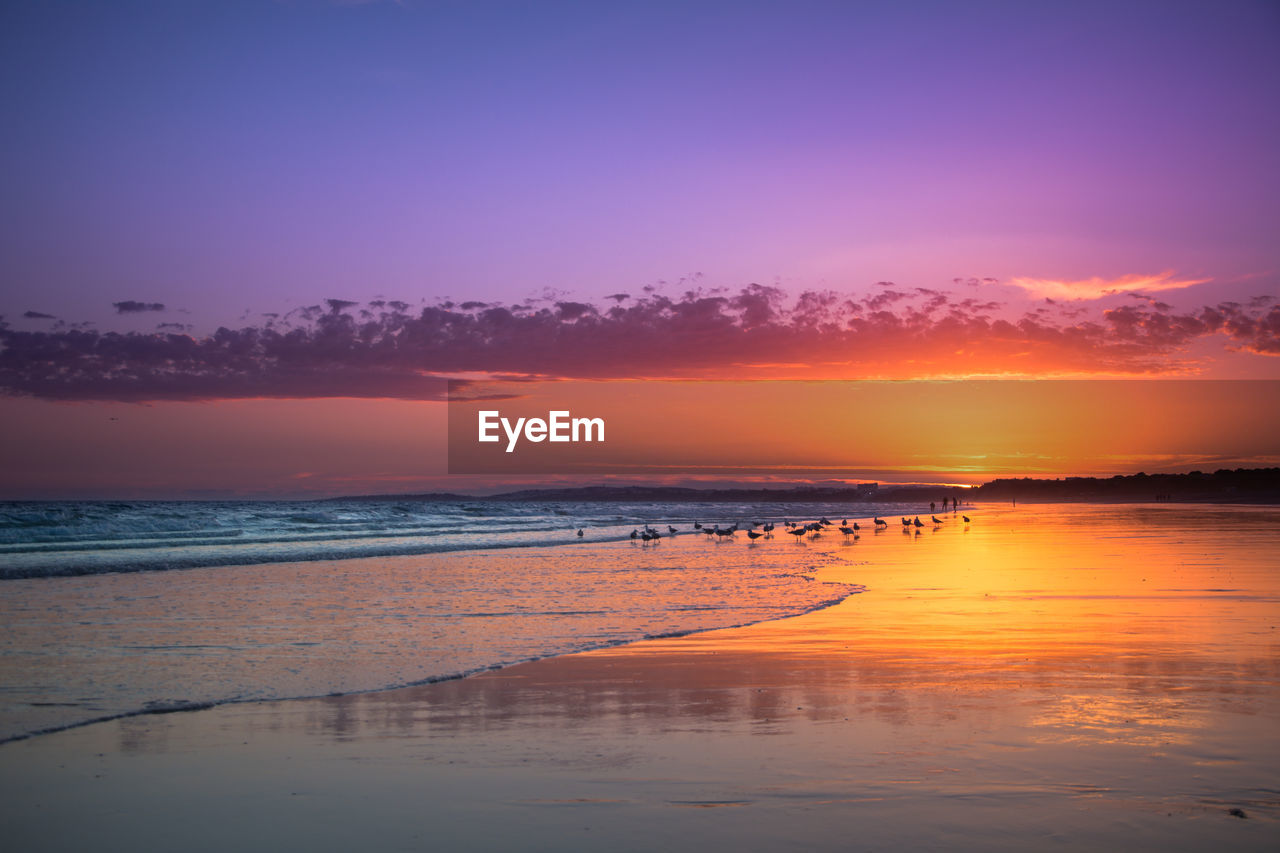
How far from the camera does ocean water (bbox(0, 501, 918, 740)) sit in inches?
Answer: 368

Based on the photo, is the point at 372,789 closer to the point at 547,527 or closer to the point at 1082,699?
the point at 1082,699

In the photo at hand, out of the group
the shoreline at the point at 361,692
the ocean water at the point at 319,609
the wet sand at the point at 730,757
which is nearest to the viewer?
the wet sand at the point at 730,757

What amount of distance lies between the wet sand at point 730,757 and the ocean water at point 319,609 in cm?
99

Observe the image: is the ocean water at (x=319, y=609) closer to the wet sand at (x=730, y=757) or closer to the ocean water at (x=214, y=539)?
the ocean water at (x=214, y=539)

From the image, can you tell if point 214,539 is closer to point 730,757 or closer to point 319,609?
point 319,609

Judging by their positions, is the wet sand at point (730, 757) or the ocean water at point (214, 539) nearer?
the wet sand at point (730, 757)

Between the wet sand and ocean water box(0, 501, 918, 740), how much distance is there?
992 millimetres

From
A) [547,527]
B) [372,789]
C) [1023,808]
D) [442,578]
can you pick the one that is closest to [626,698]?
[372,789]

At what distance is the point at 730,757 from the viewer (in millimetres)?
6449

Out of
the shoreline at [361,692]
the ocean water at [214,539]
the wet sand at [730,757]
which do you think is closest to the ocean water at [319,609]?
the shoreline at [361,692]

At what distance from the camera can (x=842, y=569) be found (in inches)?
926

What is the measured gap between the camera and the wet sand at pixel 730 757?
511 centimetres

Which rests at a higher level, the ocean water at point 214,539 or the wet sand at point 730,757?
the wet sand at point 730,757

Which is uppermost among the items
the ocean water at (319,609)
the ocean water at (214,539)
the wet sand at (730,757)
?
the wet sand at (730,757)
